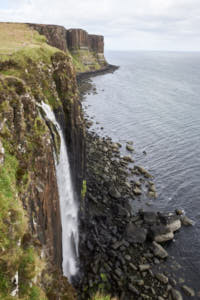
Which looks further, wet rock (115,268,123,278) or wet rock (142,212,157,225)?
wet rock (142,212,157,225)

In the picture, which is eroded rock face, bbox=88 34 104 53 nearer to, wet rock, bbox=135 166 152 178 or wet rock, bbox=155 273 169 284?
wet rock, bbox=135 166 152 178

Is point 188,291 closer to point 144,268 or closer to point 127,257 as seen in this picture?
point 144,268

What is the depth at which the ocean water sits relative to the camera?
25078mm

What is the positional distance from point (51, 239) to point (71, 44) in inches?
5729

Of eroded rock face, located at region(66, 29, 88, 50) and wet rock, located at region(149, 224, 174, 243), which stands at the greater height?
eroded rock face, located at region(66, 29, 88, 50)

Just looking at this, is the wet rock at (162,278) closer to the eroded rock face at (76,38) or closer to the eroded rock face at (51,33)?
the eroded rock face at (51,33)

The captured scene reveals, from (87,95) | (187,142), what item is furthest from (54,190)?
(87,95)

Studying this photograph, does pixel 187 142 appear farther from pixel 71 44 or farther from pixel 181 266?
pixel 71 44

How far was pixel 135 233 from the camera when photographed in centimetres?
2417

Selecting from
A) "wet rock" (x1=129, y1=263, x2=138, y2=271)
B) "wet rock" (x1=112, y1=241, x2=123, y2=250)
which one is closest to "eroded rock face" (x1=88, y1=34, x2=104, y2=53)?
"wet rock" (x1=112, y1=241, x2=123, y2=250)

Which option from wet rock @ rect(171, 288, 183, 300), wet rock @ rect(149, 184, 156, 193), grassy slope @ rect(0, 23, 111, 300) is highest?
grassy slope @ rect(0, 23, 111, 300)

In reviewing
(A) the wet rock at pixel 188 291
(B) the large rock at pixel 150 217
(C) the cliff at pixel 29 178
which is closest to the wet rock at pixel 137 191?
(B) the large rock at pixel 150 217

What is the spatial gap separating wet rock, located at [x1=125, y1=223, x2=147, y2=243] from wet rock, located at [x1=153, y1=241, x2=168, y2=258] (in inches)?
53.9

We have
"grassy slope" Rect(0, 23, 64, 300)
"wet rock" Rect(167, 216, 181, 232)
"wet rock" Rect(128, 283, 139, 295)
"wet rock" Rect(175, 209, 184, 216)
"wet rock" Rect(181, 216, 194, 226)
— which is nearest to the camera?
"grassy slope" Rect(0, 23, 64, 300)
